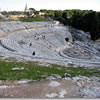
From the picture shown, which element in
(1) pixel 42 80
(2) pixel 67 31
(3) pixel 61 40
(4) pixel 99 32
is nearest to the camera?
(1) pixel 42 80

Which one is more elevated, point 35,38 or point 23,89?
point 23,89

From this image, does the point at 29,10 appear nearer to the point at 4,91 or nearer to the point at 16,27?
the point at 16,27

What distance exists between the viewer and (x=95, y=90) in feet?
21.1

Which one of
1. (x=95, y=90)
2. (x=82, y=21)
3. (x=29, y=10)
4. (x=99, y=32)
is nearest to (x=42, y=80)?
(x=95, y=90)

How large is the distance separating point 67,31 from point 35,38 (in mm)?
11252

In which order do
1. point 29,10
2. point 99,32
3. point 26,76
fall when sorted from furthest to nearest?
point 29,10 → point 99,32 → point 26,76

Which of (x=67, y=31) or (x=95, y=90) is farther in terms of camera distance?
(x=67, y=31)

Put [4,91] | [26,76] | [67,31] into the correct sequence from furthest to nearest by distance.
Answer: [67,31] → [26,76] → [4,91]

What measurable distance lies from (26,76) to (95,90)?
3087mm

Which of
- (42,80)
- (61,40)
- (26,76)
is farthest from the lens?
(61,40)

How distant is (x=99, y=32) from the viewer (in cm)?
3509

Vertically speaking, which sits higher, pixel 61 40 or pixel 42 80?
pixel 42 80

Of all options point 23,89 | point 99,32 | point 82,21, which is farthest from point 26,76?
point 82,21

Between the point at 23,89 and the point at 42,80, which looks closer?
the point at 23,89
